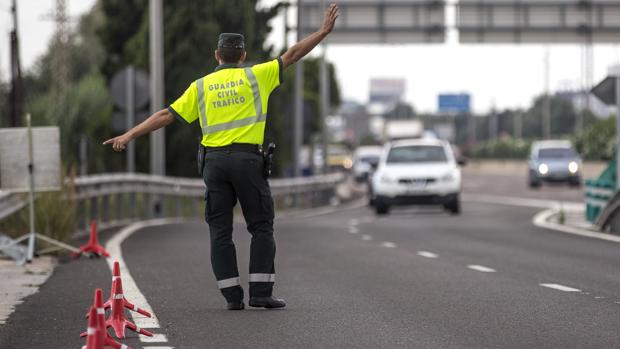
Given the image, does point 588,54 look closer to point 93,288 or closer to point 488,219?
point 488,219

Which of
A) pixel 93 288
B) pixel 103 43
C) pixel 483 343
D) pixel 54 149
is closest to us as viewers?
pixel 483 343

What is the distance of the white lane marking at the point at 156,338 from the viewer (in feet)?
28.4

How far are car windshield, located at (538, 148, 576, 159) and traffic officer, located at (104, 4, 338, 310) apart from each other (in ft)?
146

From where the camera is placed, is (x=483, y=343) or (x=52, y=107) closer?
(x=483, y=343)

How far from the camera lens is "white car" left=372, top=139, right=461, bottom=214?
100 ft

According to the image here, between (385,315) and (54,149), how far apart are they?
7148 mm

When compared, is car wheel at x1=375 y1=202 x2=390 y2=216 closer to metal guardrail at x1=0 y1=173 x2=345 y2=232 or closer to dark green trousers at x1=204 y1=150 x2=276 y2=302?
metal guardrail at x1=0 y1=173 x2=345 y2=232

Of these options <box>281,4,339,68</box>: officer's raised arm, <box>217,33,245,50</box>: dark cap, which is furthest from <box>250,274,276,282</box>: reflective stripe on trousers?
<box>217,33,245,50</box>: dark cap

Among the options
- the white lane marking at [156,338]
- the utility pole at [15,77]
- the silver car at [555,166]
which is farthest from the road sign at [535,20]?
the white lane marking at [156,338]

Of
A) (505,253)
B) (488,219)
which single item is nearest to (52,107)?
(488,219)

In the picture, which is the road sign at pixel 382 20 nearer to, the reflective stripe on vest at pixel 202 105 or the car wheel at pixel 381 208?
the car wheel at pixel 381 208

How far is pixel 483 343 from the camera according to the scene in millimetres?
8406

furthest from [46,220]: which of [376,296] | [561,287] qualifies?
[561,287]

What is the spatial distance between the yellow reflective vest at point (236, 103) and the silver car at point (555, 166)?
143 feet
